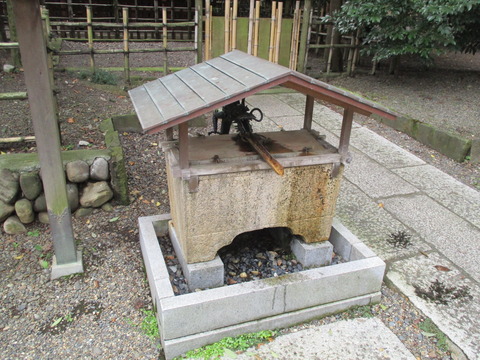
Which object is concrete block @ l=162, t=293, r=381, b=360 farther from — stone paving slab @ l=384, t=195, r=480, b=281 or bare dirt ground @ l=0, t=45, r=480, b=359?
stone paving slab @ l=384, t=195, r=480, b=281

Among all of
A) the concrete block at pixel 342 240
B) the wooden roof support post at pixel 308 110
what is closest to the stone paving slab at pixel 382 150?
the concrete block at pixel 342 240

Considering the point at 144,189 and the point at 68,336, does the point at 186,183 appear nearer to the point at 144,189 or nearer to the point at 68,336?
the point at 68,336

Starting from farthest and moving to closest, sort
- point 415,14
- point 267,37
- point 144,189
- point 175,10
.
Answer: point 175,10
point 267,37
point 415,14
point 144,189

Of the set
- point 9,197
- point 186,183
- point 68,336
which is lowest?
point 68,336

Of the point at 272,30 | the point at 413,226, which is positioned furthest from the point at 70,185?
the point at 272,30

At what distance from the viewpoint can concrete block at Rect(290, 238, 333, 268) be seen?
125 inches

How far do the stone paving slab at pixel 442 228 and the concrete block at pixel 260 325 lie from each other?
3.48 ft

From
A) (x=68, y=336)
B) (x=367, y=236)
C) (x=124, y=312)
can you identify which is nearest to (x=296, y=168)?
(x=367, y=236)

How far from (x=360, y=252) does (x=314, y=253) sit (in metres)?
0.35

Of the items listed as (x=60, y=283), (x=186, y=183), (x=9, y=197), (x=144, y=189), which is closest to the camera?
(x=186, y=183)

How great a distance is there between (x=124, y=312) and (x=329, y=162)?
6.07 feet

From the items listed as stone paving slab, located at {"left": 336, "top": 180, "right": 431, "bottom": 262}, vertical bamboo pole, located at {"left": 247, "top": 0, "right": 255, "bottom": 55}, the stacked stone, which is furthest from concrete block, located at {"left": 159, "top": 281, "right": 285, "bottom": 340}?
vertical bamboo pole, located at {"left": 247, "top": 0, "right": 255, "bottom": 55}

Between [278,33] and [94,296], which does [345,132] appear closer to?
[94,296]

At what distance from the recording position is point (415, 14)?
23.5 ft
